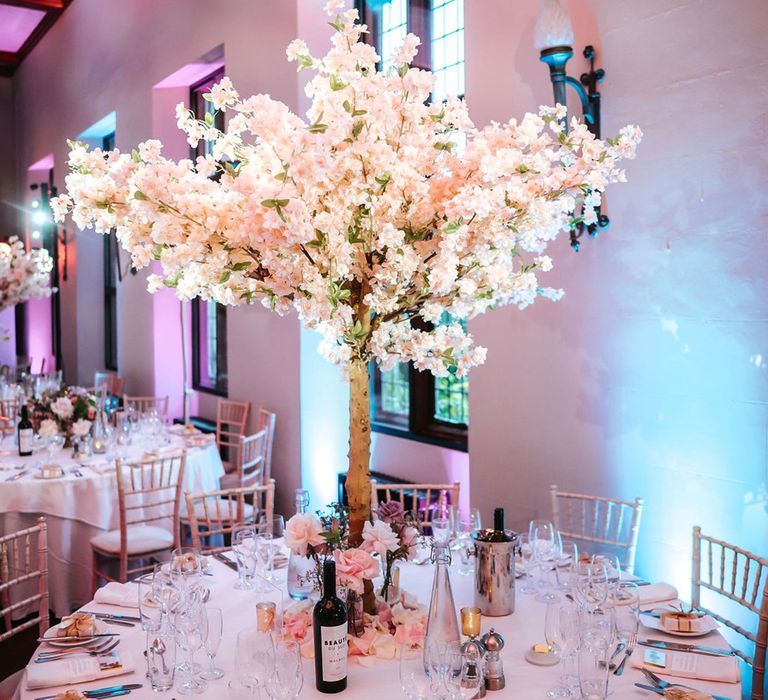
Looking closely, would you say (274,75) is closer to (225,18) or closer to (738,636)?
(225,18)

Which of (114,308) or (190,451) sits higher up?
(114,308)

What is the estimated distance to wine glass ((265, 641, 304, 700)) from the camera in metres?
1.79

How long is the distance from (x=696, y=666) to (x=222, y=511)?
355cm

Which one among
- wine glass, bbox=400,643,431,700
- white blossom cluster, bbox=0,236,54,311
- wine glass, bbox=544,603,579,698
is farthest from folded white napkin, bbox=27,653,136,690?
white blossom cluster, bbox=0,236,54,311

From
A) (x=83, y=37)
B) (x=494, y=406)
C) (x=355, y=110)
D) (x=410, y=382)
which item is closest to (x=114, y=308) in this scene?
(x=83, y=37)

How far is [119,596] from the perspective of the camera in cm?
255

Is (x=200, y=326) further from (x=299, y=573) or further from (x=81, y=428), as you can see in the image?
(x=299, y=573)

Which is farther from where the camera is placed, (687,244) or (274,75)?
(274,75)

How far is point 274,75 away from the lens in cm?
586

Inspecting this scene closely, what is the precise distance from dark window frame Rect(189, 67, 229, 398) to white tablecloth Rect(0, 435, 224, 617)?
2.99 metres

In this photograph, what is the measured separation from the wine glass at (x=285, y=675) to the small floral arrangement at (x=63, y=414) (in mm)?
3677

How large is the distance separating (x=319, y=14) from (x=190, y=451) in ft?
10.4

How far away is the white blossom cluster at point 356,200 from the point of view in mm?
1896

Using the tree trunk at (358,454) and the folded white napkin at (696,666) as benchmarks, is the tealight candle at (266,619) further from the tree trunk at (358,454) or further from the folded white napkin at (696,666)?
the folded white napkin at (696,666)
